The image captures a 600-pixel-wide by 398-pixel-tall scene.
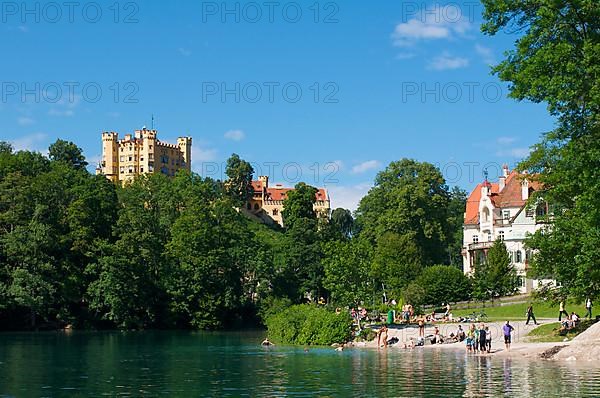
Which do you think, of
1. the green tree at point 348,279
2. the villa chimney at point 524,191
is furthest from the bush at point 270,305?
the villa chimney at point 524,191

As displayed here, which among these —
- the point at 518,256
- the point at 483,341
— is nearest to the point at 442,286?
the point at 518,256

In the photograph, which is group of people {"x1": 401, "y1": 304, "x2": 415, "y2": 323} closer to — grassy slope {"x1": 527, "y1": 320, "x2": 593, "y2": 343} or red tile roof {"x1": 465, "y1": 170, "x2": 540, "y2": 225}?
grassy slope {"x1": 527, "y1": 320, "x2": 593, "y2": 343}

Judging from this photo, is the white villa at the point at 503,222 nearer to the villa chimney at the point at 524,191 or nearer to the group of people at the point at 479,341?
the villa chimney at the point at 524,191

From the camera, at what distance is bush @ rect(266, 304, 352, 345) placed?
2051 inches

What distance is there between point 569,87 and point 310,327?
2690cm

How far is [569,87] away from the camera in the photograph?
1284 inches

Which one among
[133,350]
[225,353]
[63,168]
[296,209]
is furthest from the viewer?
[296,209]

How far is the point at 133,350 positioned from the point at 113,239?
37.6 m

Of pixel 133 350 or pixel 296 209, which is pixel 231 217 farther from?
pixel 133 350

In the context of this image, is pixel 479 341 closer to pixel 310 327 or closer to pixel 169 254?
pixel 310 327

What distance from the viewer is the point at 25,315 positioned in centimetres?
7906

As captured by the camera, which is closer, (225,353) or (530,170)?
(530,170)

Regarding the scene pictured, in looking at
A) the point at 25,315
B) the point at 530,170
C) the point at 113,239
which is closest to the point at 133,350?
the point at 530,170

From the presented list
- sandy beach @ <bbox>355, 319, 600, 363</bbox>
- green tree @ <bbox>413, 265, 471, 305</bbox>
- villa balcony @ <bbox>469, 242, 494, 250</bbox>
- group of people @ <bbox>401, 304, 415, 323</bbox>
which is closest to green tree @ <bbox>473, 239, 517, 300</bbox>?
green tree @ <bbox>413, 265, 471, 305</bbox>
